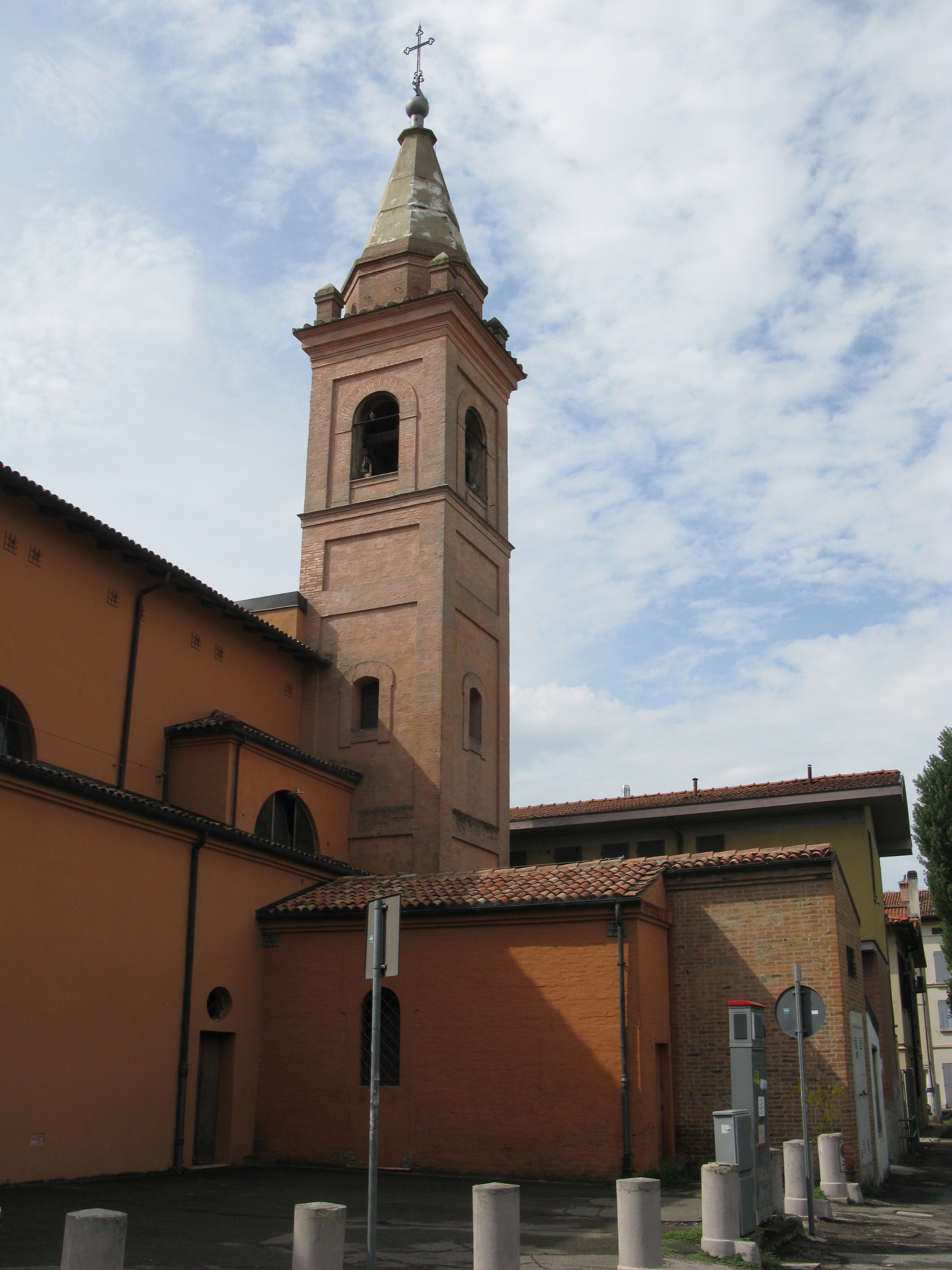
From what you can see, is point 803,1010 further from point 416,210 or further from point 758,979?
point 416,210

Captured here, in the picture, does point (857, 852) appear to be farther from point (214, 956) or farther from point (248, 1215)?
point (248, 1215)

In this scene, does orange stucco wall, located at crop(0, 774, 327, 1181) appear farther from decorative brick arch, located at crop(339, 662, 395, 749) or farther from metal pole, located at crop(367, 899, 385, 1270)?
decorative brick arch, located at crop(339, 662, 395, 749)

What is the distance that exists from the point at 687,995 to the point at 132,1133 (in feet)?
24.6

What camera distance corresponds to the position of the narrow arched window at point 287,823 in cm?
1917

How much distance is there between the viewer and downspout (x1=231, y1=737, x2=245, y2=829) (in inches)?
711

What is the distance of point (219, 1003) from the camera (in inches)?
627

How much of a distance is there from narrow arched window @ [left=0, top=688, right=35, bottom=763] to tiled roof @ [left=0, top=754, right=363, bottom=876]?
0.37 meters

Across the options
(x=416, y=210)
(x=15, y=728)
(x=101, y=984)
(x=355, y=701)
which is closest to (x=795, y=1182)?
(x=101, y=984)

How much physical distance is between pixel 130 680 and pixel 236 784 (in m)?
2.36

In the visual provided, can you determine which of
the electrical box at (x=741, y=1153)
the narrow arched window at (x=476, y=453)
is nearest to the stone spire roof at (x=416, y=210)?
the narrow arched window at (x=476, y=453)

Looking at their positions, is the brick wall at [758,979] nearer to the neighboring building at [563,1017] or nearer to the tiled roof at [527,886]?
the neighboring building at [563,1017]

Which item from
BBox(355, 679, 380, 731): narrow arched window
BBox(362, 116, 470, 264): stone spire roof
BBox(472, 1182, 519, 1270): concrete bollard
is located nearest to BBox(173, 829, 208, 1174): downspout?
BBox(355, 679, 380, 731): narrow arched window

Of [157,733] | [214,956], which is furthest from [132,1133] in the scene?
[157,733]

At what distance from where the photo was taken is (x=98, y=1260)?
19.5ft
